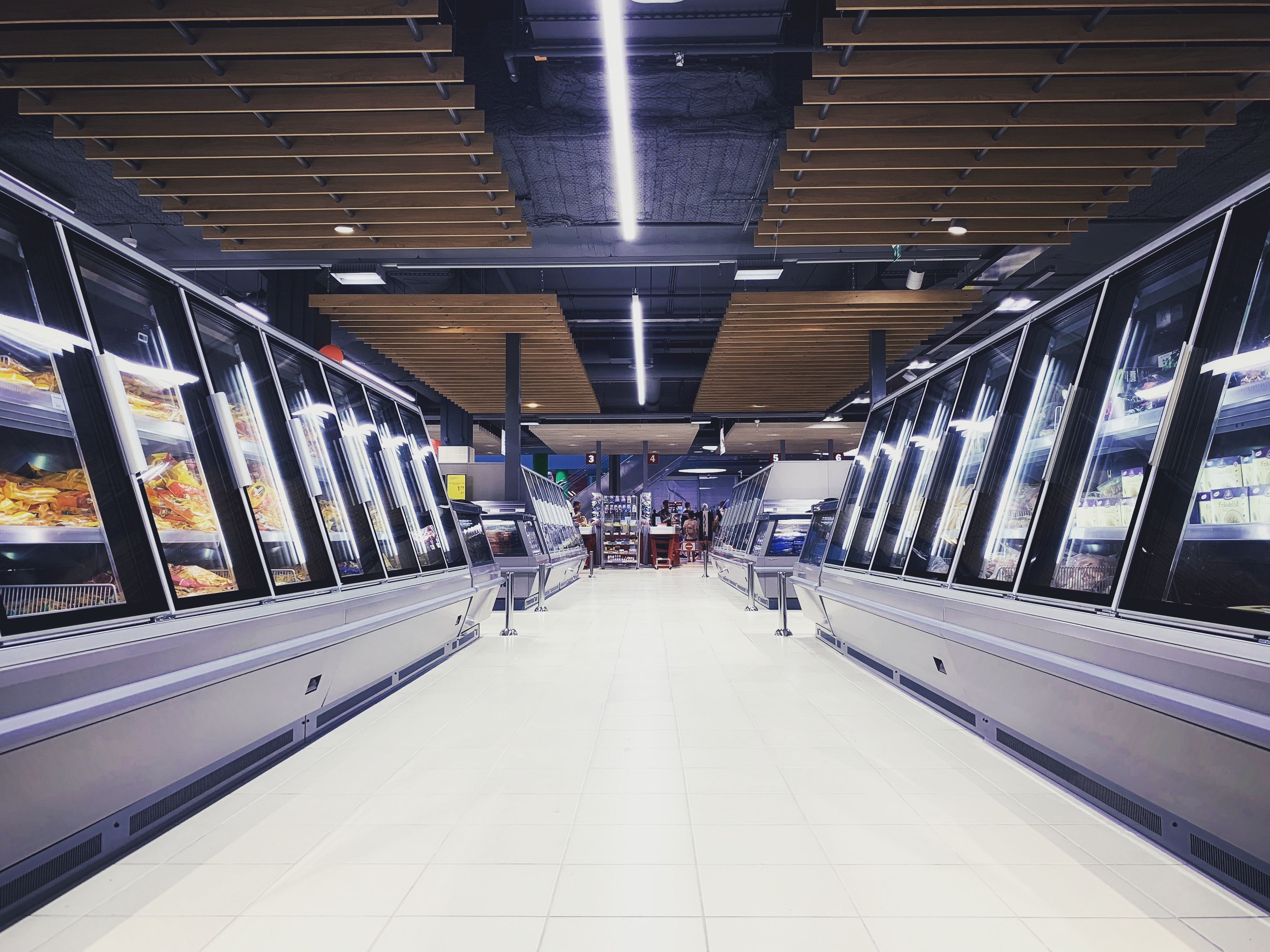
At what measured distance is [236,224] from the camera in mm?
6605

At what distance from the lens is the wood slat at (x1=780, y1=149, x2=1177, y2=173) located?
5324 mm

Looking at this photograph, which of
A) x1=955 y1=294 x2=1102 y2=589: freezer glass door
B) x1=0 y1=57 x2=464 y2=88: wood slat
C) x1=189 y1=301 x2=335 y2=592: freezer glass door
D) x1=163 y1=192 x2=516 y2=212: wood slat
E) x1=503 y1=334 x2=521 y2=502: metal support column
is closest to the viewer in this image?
x1=189 y1=301 x2=335 y2=592: freezer glass door

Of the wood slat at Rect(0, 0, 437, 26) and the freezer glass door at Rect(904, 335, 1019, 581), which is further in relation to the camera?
the wood slat at Rect(0, 0, 437, 26)

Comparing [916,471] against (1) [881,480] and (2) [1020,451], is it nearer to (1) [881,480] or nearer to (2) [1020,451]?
(1) [881,480]

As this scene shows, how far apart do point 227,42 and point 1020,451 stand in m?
5.45

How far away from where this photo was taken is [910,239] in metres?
6.87

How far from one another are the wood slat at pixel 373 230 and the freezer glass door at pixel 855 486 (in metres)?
4.11

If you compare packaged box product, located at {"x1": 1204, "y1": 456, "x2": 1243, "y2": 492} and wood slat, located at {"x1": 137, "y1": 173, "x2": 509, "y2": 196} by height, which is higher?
wood slat, located at {"x1": 137, "y1": 173, "x2": 509, "y2": 196}

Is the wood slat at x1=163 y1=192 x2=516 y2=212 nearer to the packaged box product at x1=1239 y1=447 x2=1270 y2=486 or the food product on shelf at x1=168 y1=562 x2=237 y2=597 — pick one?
the food product on shelf at x1=168 y1=562 x2=237 y2=597

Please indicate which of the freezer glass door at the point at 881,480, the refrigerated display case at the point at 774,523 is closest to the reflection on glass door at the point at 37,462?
the freezer glass door at the point at 881,480

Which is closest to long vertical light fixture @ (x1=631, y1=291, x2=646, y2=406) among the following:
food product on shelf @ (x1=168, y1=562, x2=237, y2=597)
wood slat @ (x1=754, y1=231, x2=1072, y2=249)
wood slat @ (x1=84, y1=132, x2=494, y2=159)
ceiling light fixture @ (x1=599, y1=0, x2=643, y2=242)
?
ceiling light fixture @ (x1=599, y1=0, x2=643, y2=242)

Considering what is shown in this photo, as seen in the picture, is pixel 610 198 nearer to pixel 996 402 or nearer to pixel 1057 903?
pixel 996 402

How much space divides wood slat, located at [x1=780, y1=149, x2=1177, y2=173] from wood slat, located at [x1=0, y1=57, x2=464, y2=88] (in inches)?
117

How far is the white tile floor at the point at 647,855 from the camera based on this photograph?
1661mm
